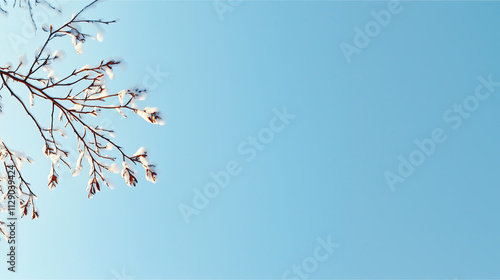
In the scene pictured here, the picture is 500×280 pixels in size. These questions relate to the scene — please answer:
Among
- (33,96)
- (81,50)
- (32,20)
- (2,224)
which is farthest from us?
(2,224)

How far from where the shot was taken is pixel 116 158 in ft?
9.28

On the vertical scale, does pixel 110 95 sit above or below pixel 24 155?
below

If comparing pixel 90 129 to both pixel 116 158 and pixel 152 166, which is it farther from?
pixel 152 166

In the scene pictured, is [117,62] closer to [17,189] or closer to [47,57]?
[47,57]

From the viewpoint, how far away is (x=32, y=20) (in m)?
2.28

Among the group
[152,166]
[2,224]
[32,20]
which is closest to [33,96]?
[32,20]

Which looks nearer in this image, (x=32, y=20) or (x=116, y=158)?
(x=32, y=20)

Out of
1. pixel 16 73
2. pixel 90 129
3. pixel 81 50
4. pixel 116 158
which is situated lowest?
pixel 116 158

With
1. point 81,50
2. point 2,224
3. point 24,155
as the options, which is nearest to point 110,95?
point 81,50

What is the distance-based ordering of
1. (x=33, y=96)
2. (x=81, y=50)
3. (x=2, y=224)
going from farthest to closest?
1. (x=2, y=224)
2. (x=81, y=50)
3. (x=33, y=96)

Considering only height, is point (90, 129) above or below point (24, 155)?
below

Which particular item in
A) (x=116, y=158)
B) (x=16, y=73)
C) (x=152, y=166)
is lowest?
(x=152, y=166)

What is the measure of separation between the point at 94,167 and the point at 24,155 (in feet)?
2.36

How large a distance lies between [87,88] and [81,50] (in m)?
0.32
